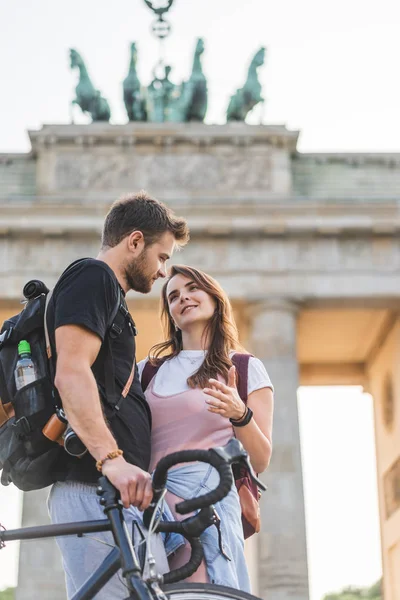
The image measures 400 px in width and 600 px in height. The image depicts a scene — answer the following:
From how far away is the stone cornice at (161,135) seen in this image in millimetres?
26516

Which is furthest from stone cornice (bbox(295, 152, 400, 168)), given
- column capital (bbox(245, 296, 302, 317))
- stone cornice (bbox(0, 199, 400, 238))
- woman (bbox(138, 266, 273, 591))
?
woman (bbox(138, 266, 273, 591))

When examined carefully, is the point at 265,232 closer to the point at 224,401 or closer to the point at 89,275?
the point at 224,401

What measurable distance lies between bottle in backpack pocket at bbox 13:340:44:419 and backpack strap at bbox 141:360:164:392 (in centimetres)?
96

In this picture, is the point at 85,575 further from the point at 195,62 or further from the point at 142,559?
the point at 195,62

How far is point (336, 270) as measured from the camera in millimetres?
25297

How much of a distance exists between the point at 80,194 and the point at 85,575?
22.8 meters

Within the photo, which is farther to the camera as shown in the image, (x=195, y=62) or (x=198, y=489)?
(x=195, y=62)

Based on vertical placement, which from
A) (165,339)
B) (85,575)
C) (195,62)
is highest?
(195,62)

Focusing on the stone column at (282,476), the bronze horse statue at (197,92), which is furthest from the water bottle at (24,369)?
the bronze horse statue at (197,92)

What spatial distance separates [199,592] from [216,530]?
74 cm

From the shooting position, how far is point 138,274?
175 inches

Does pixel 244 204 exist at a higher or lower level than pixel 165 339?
higher

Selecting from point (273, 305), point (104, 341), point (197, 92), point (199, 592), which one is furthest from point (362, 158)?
→ point (199, 592)

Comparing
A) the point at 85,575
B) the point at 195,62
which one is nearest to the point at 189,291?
the point at 85,575
